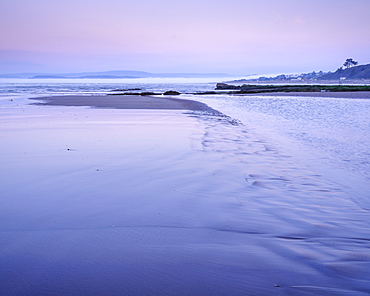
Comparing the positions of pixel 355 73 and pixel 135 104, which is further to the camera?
pixel 355 73

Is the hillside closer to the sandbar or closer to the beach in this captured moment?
the sandbar

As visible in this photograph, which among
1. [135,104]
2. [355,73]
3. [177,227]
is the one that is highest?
[355,73]

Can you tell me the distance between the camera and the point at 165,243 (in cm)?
318

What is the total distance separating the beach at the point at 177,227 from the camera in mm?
2535

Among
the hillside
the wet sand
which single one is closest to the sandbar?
the wet sand

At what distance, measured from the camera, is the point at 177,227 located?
140 inches

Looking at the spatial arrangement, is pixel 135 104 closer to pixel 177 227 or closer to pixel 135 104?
pixel 135 104

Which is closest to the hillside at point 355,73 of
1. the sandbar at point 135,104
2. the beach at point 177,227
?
the sandbar at point 135,104

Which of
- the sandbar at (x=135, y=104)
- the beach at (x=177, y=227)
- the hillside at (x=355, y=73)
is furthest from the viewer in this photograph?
the hillside at (x=355, y=73)

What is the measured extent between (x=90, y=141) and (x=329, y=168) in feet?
18.6

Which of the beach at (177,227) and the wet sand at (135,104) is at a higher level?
the beach at (177,227)

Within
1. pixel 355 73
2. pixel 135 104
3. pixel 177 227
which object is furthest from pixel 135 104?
pixel 355 73

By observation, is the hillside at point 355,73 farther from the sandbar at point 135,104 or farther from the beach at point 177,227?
the beach at point 177,227

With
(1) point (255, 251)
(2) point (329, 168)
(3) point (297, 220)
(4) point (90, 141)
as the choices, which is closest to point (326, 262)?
(1) point (255, 251)
